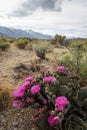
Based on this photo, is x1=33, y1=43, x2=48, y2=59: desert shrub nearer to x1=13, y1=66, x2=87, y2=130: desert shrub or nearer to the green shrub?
the green shrub

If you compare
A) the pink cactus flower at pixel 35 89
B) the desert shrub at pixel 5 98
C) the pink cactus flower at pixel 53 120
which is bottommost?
the desert shrub at pixel 5 98

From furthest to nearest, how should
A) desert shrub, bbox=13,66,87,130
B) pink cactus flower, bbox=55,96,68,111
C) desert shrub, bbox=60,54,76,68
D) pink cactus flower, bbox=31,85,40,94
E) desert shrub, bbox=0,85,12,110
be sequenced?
desert shrub, bbox=60,54,76,68
desert shrub, bbox=0,85,12,110
pink cactus flower, bbox=31,85,40,94
desert shrub, bbox=13,66,87,130
pink cactus flower, bbox=55,96,68,111

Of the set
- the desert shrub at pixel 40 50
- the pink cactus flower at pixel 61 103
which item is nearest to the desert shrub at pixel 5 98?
the pink cactus flower at pixel 61 103

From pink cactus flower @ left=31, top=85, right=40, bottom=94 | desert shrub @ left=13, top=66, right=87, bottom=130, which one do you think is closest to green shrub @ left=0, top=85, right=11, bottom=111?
desert shrub @ left=13, top=66, right=87, bottom=130

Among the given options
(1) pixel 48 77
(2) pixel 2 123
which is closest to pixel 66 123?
(1) pixel 48 77

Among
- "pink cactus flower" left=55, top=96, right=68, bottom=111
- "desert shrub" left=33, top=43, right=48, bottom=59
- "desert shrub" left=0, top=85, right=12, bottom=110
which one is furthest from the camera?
"desert shrub" left=33, top=43, right=48, bottom=59

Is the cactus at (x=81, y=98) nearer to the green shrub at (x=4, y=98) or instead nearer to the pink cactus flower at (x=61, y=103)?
the pink cactus flower at (x=61, y=103)

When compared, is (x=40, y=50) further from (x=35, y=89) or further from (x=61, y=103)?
(x=61, y=103)

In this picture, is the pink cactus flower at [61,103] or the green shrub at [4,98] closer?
the pink cactus flower at [61,103]

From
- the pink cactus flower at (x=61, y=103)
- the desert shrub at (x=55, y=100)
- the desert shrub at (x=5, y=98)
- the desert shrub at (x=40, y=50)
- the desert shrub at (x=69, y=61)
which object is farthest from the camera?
the desert shrub at (x=40, y=50)

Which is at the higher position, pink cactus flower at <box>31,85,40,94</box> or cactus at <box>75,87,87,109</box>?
pink cactus flower at <box>31,85,40,94</box>

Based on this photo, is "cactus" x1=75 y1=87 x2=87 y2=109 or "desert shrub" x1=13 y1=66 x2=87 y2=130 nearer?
"desert shrub" x1=13 y1=66 x2=87 y2=130

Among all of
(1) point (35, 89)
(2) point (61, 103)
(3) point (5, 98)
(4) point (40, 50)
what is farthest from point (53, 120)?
(4) point (40, 50)

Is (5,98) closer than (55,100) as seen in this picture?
No
